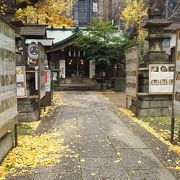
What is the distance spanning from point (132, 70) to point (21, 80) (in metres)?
4.31

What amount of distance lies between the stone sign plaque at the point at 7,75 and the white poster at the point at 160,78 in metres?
6.24

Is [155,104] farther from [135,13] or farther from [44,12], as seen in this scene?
[135,13]

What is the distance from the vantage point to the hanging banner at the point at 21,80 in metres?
10.8

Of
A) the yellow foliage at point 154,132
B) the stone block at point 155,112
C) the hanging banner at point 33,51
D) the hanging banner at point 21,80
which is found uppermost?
the hanging banner at point 33,51

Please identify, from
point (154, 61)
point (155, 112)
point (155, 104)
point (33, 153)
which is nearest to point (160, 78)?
point (154, 61)

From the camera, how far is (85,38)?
26.4m

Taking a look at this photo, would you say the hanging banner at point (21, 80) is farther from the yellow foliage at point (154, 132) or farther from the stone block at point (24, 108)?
the yellow foliage at point (154, 132)

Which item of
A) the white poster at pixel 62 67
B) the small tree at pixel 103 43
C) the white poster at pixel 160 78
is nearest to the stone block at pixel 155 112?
the white poster at pixel 160 78

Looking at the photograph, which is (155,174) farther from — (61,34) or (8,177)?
(61,34)

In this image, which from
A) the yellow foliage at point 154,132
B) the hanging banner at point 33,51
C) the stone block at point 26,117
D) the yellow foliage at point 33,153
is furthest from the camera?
the hanging banner at point 33,51

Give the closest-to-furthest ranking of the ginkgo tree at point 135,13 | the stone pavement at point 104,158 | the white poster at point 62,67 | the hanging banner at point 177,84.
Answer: the stone pavement at point 104,158 → the hanging banner at point 177,84 → the ginkgo tree at point 135,13 → the white poster at point 62,67

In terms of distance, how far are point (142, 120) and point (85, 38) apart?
16.2m

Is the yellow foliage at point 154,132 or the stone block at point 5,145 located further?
the yellow foliage at point 154,132

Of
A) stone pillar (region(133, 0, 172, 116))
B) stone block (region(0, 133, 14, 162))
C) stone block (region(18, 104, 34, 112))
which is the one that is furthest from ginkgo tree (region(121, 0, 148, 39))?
stone block (region(0, 133, 14, 162))
